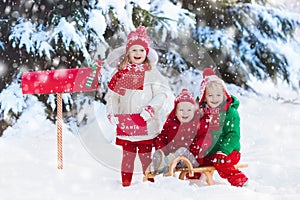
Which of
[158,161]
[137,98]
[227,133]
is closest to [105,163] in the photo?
[158,161]

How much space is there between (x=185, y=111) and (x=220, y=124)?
11.7 inches

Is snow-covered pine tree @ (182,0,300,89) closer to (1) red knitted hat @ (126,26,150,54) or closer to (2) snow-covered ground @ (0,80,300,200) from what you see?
(2) snow-covered ground @ (0,80,300,200)

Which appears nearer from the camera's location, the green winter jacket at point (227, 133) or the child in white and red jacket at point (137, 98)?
the child in white and red jacket at point (137, 98)

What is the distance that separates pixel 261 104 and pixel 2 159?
4895mm

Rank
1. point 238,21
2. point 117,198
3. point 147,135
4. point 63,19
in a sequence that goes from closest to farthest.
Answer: point 117,198
point 147,135
point 63,19
point 238,21

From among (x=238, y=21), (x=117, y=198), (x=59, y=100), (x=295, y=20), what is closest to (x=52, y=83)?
(x=59, y=100)

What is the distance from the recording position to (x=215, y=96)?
367cm

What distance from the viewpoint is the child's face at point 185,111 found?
3.59 metres

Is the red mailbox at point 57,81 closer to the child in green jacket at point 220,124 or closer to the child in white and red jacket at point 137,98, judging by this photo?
the child in white and red jacket at point 137,98

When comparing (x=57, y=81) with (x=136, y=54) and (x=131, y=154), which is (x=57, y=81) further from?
(x=131, y=154)

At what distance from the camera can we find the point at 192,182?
3.56m

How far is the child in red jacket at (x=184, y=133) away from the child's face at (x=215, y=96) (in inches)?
4.7

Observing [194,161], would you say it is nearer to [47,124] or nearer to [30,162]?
[30,162]

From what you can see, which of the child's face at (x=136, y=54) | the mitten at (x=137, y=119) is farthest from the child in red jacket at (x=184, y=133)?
the child's face at (x=136, y=54)
